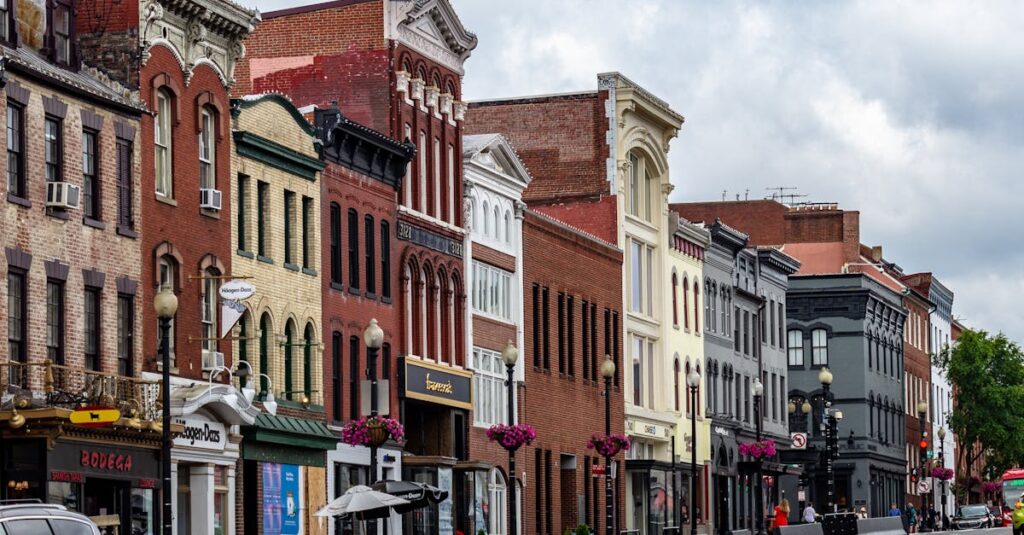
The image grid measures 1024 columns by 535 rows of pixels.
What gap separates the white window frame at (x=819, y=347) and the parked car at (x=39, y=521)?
9203 centimetres

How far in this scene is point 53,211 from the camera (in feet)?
138

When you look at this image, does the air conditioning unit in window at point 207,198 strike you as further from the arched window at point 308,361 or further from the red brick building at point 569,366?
the red brick building at point 569,366

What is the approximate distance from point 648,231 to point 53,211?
4496cm

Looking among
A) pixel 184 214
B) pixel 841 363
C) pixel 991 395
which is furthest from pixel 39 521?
pixel 991 395

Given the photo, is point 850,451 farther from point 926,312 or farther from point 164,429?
point 164,429

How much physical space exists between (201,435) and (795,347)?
7383cm

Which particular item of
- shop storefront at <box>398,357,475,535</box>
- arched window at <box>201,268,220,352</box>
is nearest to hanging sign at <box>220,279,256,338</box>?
arched window at <box>201,268,220,352</box>

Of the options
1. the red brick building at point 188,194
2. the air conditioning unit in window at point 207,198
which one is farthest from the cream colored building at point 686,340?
the air conditioning unit in window at point 207,198

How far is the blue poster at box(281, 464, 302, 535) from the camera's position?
52.3 m

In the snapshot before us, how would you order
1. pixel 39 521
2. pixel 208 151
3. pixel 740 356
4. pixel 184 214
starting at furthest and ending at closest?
pixel 740 356, pixel 208 151, pixel 184 214, pixel 39 521

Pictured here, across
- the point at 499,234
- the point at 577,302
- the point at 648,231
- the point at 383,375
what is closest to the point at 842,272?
the point at 648,231

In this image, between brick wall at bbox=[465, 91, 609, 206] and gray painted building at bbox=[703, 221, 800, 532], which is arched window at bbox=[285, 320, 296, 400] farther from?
gray painted building at bbox=[703, 221, 800, 532]

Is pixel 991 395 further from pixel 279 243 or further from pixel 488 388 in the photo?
pixel 279 243

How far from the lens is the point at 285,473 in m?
52.6
